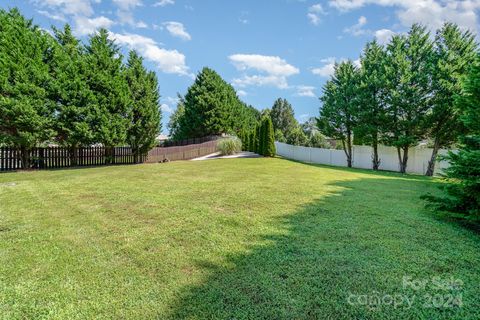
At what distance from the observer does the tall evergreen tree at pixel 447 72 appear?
13906 mm

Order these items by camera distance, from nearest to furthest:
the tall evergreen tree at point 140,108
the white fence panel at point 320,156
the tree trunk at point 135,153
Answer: the tall evergreen tree at point 140,108
the tree trunk at point 135,153
the white fence panel at point 320,156

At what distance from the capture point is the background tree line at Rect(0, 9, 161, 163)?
10688 mm

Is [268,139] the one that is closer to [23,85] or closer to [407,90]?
[407,90]

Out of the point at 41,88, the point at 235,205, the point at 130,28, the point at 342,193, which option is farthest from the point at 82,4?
the point at 342,193

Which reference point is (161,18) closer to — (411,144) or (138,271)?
(138,271)

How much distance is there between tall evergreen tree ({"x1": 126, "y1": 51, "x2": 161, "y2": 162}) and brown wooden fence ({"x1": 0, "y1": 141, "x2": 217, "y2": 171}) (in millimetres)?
921

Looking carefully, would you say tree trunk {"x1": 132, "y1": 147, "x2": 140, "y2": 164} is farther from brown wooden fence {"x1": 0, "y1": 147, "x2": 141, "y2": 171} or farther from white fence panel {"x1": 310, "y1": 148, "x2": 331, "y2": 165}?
white fence panel {"x1": 310, "y1": 148, "x2": 331, "y2": 165}

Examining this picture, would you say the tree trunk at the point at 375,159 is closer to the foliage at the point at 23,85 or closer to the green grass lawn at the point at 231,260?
the green grass lawn at the point at 231,260

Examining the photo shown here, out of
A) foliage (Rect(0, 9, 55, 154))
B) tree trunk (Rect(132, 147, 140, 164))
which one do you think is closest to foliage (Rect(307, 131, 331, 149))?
tree trunk (Rect(132, 147, 140, 164))

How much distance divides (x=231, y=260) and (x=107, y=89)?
13.6m

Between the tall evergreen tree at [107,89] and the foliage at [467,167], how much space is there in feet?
45.2

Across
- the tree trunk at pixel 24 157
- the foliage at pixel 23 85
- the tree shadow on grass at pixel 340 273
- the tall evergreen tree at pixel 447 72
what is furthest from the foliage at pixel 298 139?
the tree shadow on grass at pixel 340 273

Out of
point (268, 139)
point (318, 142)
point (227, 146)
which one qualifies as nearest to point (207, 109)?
point (227, 146)

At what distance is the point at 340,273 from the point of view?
2.52 meters
